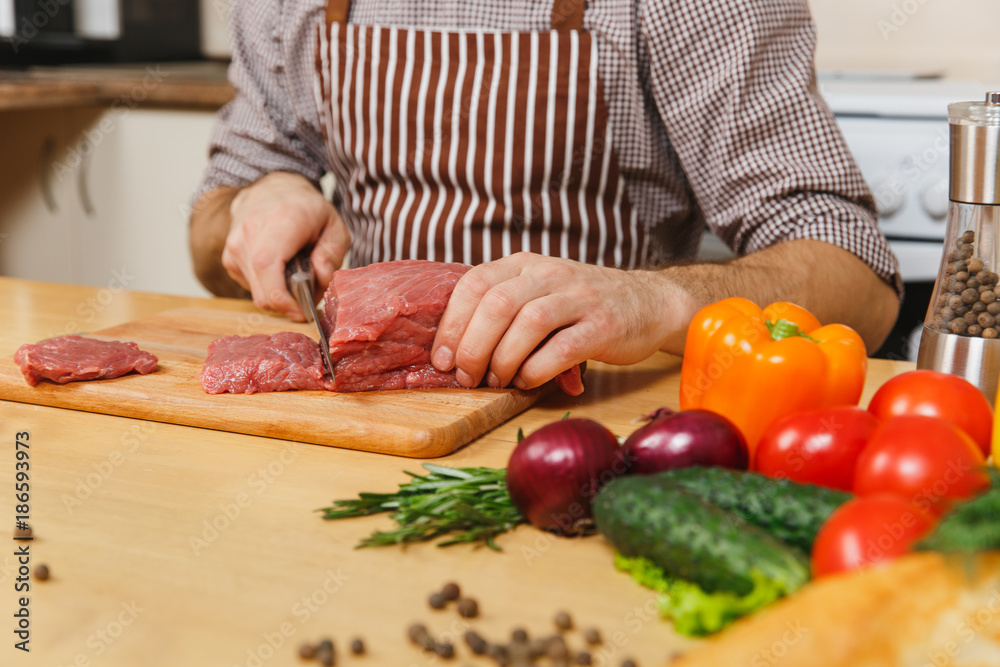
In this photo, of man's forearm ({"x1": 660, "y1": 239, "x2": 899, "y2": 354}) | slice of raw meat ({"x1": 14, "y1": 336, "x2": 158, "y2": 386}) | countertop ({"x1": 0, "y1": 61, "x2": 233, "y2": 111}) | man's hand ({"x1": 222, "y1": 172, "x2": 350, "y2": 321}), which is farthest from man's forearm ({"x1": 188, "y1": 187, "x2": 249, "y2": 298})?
countertop ({"x1": 0, "y1": 61, "x2": 233, "y2": 111})

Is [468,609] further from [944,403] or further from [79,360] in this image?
[79,360]

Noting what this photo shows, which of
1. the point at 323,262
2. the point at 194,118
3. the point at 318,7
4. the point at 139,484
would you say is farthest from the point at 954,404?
the point at 194,118

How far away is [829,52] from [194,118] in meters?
2.04

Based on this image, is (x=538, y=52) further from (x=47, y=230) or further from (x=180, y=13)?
(x=180, y=13)

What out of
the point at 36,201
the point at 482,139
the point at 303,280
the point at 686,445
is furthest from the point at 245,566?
the point at 36,201

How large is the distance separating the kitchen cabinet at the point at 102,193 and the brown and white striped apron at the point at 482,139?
5.03 feet

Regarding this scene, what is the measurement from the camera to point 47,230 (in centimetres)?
331

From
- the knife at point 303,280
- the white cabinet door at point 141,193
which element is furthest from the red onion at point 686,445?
the white cabinet door at point 141,193

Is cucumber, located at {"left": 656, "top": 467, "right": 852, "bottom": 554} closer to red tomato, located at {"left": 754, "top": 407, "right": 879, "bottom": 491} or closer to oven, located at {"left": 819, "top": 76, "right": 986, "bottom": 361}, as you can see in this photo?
red tomato, located at {"left": 754, "top": 407, "right": 879, "bottom": 491}

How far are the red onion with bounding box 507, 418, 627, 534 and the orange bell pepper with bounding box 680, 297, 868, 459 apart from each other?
260 mm

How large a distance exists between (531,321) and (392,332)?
18 cm

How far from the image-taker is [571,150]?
167 centimetres

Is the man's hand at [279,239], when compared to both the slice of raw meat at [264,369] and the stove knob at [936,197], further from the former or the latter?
the stove knob at [936,197]

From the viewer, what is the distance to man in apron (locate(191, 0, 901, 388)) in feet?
5.01
